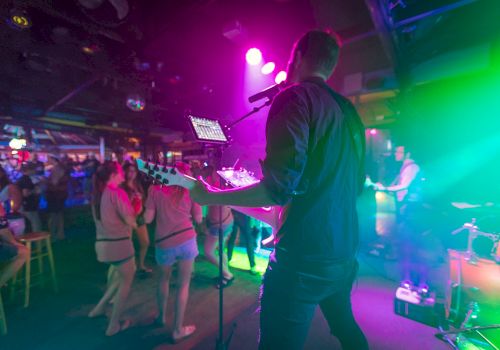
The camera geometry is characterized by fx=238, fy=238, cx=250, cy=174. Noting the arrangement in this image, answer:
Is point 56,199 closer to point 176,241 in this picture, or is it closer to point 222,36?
point 176,241

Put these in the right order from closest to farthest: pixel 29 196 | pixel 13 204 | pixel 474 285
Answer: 1. pixel 474 285
2. pixel 13 204
3. pixel 29 196

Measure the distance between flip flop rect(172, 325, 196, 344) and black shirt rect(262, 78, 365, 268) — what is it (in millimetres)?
2420

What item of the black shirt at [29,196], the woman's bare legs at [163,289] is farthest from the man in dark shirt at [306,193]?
the black shirt at [29,196]

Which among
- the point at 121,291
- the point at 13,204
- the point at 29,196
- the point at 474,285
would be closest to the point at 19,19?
the point at 13,204

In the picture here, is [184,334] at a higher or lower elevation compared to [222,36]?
lower

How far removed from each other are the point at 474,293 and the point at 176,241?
141 inches

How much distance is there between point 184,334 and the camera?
2754 millimetres

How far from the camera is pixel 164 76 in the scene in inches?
269

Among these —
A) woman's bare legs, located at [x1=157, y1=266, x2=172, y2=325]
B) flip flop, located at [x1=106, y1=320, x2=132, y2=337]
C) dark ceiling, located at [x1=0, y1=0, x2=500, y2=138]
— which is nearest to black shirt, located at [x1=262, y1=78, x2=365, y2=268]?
woman's bare legs, located at [x1=157, y1=266, x2=172, y2=325]

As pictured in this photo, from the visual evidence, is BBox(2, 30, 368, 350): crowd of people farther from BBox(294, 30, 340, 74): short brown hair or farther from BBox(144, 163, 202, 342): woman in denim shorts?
BBox(144, 163, 202, 342): woman in denim shorts

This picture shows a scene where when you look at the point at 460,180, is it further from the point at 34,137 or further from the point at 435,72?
the point at 34,137

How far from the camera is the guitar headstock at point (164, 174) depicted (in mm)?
1172

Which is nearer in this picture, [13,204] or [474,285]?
[474,285]

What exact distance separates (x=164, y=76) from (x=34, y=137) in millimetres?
8938
